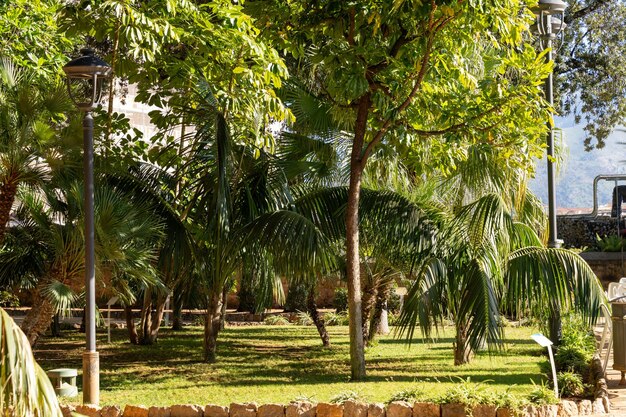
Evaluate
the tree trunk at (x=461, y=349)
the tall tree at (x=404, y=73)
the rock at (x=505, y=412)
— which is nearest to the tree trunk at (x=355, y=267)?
A: the tall tree at (x=404, y=73)

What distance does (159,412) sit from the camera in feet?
28.3

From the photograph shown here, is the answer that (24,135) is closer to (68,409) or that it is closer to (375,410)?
(68,409)

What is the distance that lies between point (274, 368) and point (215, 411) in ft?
15.0

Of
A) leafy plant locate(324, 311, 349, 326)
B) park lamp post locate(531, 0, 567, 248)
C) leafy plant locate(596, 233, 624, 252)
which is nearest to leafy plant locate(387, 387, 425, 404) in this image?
park lamp post locate(531, 0, 567, 248)

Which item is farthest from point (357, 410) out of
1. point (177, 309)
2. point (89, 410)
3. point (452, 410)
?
point (177, 309)

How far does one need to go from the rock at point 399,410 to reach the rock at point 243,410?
4.04ft

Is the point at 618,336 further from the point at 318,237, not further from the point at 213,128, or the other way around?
the point at 213,128

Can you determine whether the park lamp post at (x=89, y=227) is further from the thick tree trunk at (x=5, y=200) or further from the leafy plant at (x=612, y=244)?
the leafy plant at (x=612, y=244)

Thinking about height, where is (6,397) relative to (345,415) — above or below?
above

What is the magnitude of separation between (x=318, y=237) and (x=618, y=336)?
12.7ft

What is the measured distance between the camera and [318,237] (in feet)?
39.3

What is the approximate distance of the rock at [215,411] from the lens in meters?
8.51

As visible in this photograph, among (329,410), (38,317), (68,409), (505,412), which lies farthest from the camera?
(38,317)

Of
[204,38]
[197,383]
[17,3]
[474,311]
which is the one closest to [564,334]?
[474,311]
